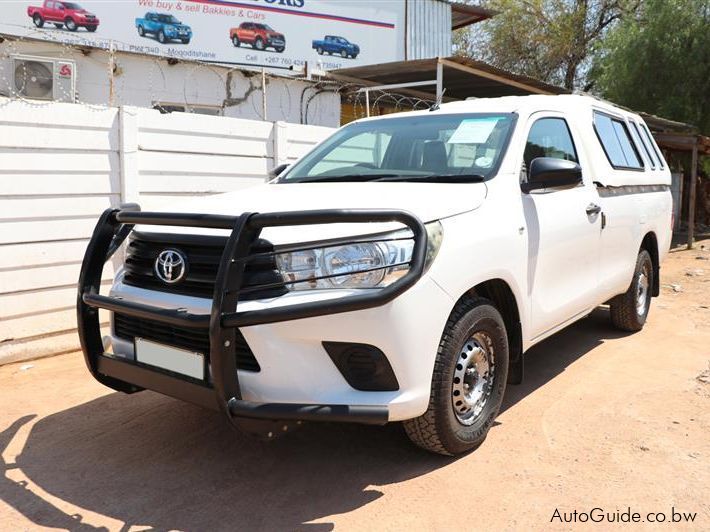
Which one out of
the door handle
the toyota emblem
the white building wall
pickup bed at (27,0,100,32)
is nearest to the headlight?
the toyota emblem

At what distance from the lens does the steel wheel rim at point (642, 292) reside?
5801mm

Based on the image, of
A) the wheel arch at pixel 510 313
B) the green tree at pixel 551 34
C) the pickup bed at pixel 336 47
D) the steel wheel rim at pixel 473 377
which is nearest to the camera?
the steel wheel rim at pixel 473 377

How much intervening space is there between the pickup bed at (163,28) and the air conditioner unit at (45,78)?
211 inches

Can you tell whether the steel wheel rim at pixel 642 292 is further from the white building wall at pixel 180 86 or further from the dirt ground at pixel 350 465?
the white building wall at pixel 180 86

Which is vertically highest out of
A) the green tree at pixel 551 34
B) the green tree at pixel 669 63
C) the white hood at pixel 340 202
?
the green tree at pixel 551 34

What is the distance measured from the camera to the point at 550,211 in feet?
12.9

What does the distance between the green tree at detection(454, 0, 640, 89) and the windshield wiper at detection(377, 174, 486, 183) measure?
2306 centimetres

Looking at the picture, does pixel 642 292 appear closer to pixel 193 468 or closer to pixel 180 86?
pixel 193 468

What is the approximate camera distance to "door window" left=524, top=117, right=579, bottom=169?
4.00 m

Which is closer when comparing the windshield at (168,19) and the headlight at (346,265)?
the headlight at (346,265)

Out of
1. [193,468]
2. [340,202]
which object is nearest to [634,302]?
[340,202]

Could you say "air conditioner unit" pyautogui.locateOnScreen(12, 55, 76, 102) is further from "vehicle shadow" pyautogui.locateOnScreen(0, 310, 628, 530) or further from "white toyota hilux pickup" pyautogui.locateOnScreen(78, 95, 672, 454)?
"vehicle shadow" pyautogui.locateOnScreen(0, 310, 628, 530)

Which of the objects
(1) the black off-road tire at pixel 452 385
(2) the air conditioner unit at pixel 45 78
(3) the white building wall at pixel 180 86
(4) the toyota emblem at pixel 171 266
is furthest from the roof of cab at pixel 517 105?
(3) the white building wall at pixel 180 86

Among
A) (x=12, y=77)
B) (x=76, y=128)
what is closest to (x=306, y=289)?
(x=76, y=128)
